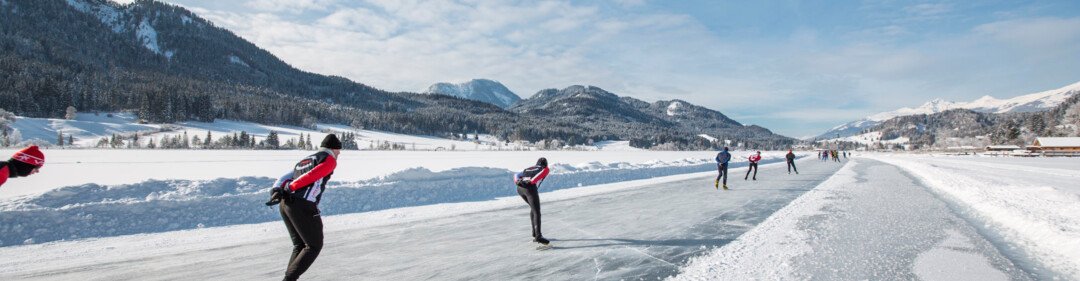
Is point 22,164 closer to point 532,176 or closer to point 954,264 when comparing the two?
point 532,176

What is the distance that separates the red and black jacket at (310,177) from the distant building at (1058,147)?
356 feet

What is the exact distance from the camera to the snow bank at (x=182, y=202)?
7.88 meters

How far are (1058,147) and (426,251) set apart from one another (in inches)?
4387

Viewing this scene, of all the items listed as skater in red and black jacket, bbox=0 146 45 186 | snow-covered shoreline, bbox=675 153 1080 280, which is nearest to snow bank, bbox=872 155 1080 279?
snow-covered shoreline, bbox=675 153 1080 280

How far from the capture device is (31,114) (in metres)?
88.4

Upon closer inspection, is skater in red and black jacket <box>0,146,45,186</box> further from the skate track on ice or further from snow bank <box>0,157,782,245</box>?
snow bank <box>0,157,782,245</box>

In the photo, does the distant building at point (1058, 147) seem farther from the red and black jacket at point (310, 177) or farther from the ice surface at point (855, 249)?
the red and black jacket at point (310, 177)

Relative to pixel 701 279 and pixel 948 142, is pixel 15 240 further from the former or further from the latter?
pixel 948 142

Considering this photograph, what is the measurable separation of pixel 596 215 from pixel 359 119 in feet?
462

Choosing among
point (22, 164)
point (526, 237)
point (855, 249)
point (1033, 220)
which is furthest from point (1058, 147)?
point (22, 164)

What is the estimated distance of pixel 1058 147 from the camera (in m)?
77.8

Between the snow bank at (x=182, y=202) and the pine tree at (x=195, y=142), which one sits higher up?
the pine tree at (x=195, y=142)

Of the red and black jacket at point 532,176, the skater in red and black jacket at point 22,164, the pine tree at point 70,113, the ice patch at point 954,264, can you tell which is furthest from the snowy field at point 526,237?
the pine tree at point 70,113

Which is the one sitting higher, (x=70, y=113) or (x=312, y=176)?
(x=70, y=113)
